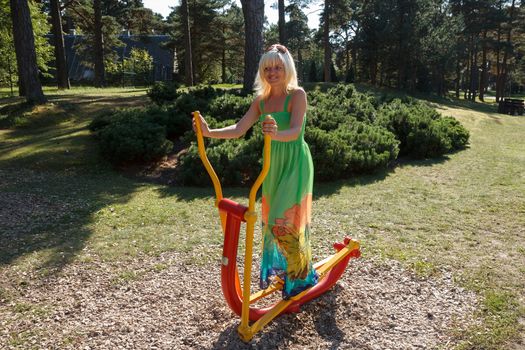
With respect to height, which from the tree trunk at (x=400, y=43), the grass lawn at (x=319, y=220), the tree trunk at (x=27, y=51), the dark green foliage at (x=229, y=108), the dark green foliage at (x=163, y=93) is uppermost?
the tree trunk at (x=400, y=43)

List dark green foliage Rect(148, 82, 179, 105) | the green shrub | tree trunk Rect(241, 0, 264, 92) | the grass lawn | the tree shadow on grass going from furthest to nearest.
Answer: dark green foliage Rect(148, 82, 179, 105) → tree trunk Rect(241, 0, 264, 92) → the green shrub → the tree shadow on grass → the grass lawn

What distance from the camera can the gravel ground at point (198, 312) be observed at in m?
3.52

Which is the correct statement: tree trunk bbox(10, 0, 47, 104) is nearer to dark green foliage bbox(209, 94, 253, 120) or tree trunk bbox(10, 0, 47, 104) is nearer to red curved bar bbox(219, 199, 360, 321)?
dark green foliage bbox(209, 94, 253, 120)

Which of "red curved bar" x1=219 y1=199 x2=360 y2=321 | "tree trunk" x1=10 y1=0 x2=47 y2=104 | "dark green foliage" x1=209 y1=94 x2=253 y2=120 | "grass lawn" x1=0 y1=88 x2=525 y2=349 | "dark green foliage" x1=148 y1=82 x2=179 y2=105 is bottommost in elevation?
"grass lawn" x1=0 y1=88 x2=525 y2=349

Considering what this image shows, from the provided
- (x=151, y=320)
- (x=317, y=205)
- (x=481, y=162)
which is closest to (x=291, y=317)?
(x=151, y=320)

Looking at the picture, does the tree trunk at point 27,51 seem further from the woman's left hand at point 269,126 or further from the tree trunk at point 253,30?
the woman's left hand at point 269,126

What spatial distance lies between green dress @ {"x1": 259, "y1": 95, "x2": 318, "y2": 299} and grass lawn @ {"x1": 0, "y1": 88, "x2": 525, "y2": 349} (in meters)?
1.55

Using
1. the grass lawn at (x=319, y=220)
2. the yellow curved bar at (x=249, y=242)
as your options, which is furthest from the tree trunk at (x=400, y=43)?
the yellow curved bar at (x=249, y=242)

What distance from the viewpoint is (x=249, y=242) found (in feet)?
10.3

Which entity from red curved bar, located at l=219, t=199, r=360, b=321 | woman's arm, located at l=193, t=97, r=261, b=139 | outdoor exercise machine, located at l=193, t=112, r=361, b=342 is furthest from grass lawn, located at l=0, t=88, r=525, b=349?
woman's arm, located at l=193, t=97, r=261, b=139

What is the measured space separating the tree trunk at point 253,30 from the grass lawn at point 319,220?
207 inches

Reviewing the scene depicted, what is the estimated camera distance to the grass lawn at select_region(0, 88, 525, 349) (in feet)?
15.0

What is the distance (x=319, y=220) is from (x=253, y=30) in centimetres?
790

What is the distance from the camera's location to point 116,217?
655 cm
